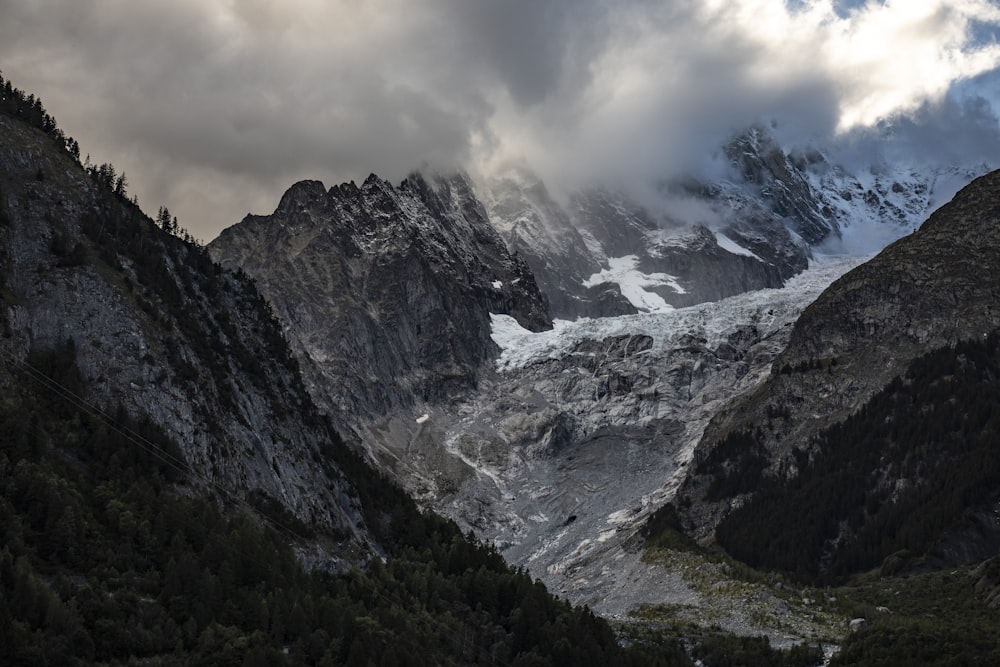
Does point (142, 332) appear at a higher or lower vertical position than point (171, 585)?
higher

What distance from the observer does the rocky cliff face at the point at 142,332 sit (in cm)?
13450

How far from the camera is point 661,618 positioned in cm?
19550

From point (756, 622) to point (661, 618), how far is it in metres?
17.3

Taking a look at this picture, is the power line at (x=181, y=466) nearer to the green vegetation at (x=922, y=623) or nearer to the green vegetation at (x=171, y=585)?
the green vegetation at (x=171, y=585)

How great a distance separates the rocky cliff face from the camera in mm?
134500

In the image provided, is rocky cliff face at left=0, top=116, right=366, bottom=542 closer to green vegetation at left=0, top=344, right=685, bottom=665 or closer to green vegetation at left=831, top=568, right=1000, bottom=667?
green vegetation at left=0, top=344, right=685, bottom=665

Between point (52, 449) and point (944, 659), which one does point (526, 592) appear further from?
point (52, 449)

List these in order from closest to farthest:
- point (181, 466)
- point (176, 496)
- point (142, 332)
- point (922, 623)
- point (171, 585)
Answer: point (171, 585), point (176, 496), point (181, 466), point (142, 332), point (922, 623)

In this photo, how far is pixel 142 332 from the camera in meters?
143

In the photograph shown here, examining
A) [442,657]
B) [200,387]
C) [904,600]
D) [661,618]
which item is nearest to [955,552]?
[904,600]

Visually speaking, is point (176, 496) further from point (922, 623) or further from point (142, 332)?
point (922, 623)

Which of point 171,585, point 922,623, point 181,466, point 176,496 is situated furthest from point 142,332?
point 922,623

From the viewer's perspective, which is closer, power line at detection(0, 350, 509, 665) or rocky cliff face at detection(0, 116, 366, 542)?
power line at detection(0, 350, 509, 665)

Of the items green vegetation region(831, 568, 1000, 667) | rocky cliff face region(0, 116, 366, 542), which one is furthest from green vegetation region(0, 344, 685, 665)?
green vegetation region(831, 568, 1000, 667)
